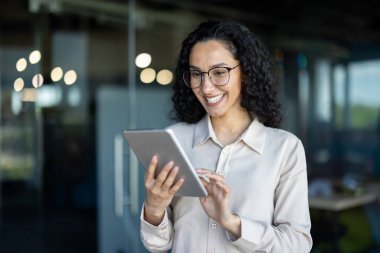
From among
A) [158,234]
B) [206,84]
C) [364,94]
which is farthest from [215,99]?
[364,94]

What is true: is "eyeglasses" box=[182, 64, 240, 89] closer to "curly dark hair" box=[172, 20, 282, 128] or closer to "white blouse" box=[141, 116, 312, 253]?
"curly dark hair" box=[172, 20, 282, 128]

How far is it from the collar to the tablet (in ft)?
0.80

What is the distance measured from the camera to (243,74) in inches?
58.9

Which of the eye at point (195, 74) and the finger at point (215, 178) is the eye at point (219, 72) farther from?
the finger at point (215, 178)

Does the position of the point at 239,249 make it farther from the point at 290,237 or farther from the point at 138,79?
the point at 138,79

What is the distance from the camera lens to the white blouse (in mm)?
1411

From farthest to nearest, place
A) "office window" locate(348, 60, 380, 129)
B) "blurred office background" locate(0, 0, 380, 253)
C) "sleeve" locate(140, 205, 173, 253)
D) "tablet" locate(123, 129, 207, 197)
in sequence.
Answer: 1. "office window" locate(348, 60, 380, 129)
2. "blurred office background" locate(0, 0, 380, 253)
3. "sleeve" locate(140, 205, 173, 253)
4. "tablet" locate(123, 129, 207, 197)

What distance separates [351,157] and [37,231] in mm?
3785

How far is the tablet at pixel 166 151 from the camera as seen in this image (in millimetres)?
1205

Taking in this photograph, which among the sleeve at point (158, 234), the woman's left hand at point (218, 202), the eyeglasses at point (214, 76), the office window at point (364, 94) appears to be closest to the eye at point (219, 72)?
the eyeglasses at point (214, 76)

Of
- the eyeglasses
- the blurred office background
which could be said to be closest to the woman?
the eyeglasses

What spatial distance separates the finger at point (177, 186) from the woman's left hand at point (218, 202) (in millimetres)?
72

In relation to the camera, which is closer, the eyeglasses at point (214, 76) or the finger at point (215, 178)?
the finger at point (215, 178)

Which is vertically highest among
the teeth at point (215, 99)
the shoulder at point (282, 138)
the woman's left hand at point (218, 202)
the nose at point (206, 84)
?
the nose at point (206, 84)
